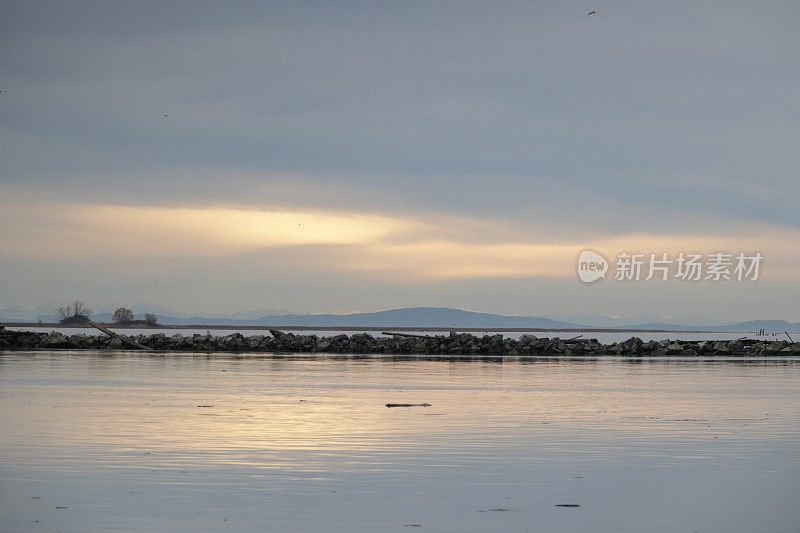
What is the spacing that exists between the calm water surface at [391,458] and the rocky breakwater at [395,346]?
38637mm

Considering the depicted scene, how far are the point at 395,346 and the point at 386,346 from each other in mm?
651

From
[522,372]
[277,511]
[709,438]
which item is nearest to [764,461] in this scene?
[709,438]

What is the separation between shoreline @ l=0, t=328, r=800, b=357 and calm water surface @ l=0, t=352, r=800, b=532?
127ft

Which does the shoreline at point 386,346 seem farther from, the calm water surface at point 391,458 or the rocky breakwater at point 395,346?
the calm water surface at point 391,458

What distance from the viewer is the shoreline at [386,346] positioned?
74106 millimetres

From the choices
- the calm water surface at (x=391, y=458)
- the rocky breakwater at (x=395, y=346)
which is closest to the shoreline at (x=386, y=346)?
the rocky breakwater at (x=395, y=346)

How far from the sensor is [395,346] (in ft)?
248

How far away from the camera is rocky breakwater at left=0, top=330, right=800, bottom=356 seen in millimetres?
74188

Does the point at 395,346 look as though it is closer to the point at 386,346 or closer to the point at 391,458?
the point at 386,346

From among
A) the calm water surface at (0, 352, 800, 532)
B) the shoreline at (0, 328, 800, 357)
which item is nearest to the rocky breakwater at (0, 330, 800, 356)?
the shoreline at (0, 328, 800, 357)

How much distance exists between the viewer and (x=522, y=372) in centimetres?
4719

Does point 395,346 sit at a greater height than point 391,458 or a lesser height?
greater

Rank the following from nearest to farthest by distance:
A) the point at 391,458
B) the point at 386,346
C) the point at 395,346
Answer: the point at 391,458 → the point at 386,346 → the point at 395,346

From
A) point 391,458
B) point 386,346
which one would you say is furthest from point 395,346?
point 391,458
